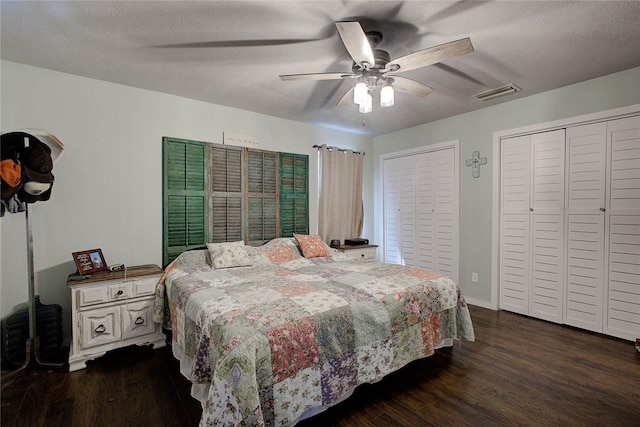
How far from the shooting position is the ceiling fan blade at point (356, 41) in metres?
1.53

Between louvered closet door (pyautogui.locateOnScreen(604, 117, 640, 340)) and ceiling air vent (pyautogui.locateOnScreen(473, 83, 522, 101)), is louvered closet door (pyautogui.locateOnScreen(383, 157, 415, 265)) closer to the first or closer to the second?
ceiling air vent (pyautogui.locateOnScreen(473, 83, 522, 101))

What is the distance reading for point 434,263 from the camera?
4.15m

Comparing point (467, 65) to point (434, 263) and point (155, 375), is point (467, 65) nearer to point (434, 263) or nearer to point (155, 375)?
point (434, 263)

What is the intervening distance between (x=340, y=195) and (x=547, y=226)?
2524mm

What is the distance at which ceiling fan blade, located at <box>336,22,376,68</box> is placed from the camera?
5.03 feet

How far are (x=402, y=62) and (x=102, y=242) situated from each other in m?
2.99

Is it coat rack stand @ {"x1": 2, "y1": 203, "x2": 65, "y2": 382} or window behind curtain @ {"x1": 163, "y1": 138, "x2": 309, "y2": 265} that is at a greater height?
window behind curtain @ {"x1": 163, "y1": 138, "x2": 309, "y2": 265}

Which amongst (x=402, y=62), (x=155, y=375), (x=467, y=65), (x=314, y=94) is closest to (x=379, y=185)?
(x=314, y=94)

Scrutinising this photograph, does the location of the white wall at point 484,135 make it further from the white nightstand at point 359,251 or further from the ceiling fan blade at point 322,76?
the ceiling fan blade at point 322,76

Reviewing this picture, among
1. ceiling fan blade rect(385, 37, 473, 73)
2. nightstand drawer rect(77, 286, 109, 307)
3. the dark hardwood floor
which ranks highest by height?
ceiling fan blade rect(385, 37, 473, 73)

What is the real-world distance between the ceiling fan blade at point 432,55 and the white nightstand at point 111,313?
102 inches

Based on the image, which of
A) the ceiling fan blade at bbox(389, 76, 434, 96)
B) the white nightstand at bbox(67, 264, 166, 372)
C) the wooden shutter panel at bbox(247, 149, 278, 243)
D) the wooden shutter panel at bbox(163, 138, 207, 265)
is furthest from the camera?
the wooden shutter panel at bbox(247, 149, 278, 243)

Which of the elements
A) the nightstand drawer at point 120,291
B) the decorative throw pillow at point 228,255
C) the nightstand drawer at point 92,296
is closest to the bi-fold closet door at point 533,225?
the decorative throw pillow at point 228,255

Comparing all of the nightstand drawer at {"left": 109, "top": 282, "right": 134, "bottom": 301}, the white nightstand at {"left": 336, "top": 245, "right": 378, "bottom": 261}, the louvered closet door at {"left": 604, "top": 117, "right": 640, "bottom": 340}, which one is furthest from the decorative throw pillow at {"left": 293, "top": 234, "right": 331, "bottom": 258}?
the louvered closet door at {"left": 604, "top": 117, "right": 640, "bottom": 340}
